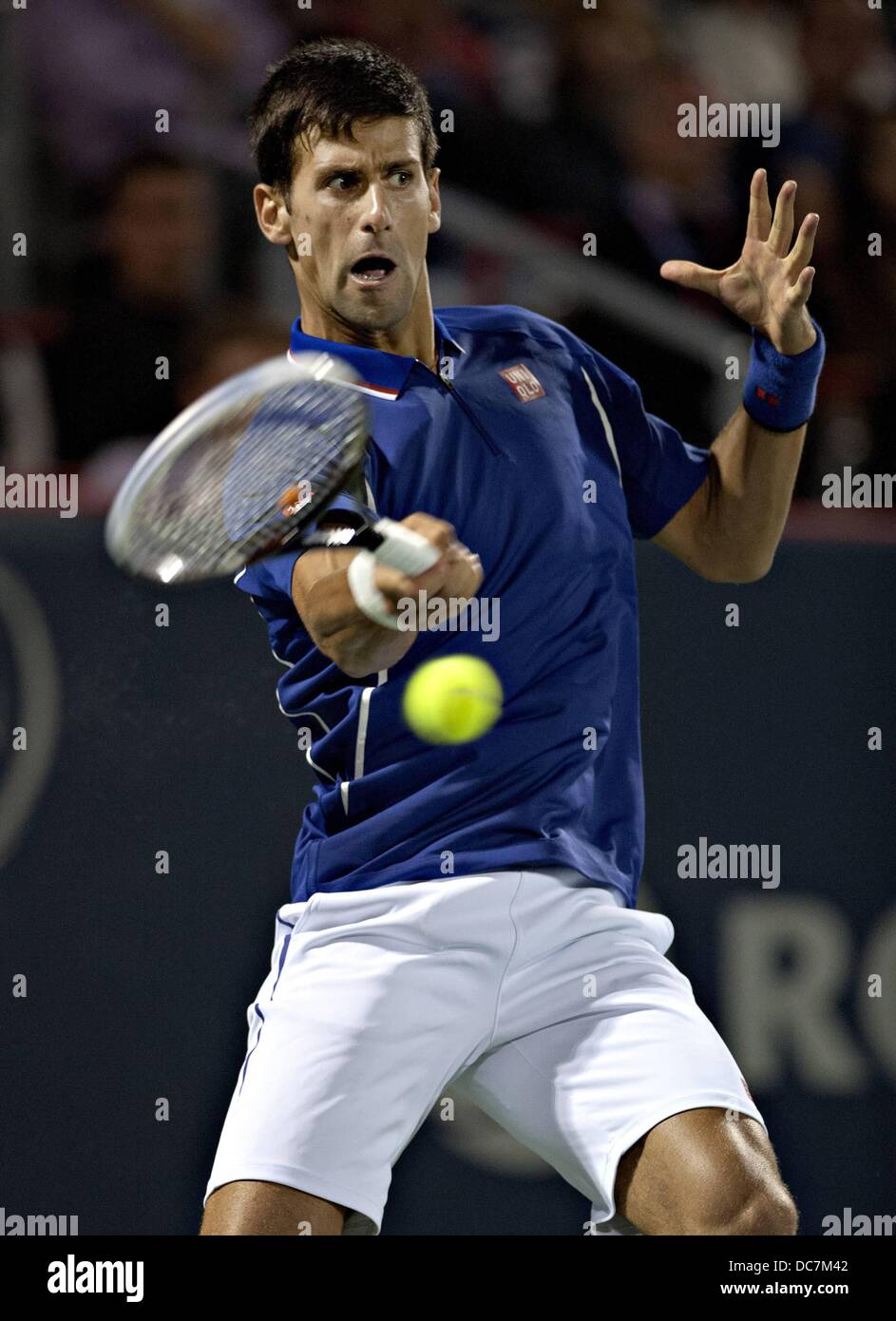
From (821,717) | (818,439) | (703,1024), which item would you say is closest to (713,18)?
(818,439)

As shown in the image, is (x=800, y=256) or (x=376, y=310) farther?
(x=800, y=256)

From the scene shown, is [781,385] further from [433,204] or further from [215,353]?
[215,353]

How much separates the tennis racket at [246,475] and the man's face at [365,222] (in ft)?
0.59

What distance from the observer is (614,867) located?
2971 millimetres

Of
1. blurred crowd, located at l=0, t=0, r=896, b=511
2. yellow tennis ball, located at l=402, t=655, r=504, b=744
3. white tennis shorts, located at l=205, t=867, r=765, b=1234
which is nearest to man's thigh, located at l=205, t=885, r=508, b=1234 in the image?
white tennis shorts, located at l=205, t=867, r=765, b=1234

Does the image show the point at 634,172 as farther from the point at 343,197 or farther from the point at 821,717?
the point at 343,197

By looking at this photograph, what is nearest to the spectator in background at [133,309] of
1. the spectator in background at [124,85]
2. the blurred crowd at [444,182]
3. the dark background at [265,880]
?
the blurred crowd at [444,182]

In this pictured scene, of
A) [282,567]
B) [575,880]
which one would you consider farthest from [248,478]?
[575,880]

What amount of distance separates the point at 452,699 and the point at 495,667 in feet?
0.42

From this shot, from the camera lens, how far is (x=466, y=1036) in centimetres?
282

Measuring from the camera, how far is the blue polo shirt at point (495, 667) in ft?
9.49

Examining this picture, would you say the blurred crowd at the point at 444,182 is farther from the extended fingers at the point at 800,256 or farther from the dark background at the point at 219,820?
the extended fingers at the point at 800,256

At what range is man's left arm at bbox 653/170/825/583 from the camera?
3.16m

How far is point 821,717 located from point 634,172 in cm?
219
